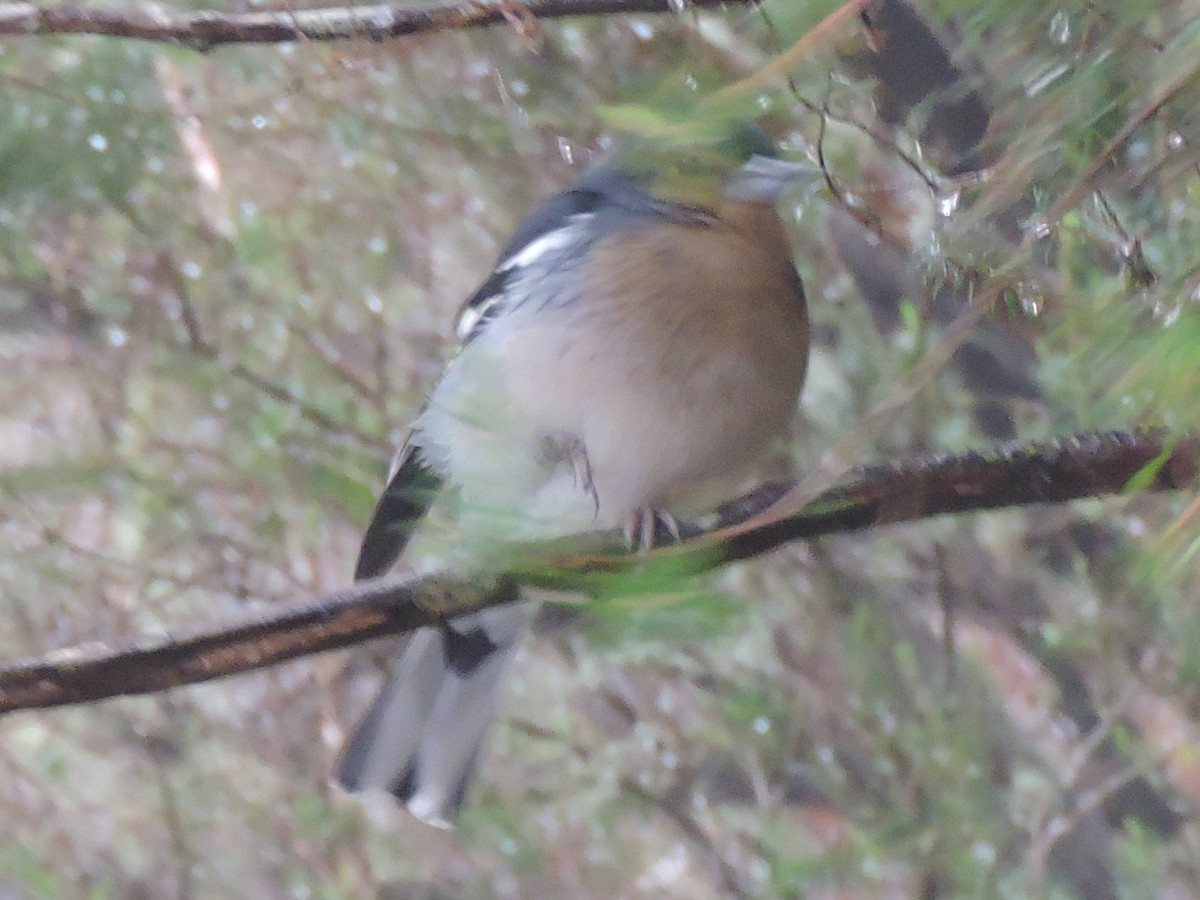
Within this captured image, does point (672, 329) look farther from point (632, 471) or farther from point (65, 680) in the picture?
point (65, 680)

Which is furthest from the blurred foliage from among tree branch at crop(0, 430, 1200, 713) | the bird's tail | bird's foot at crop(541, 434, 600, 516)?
tree branch at crop(0, 430, 1200, 713)

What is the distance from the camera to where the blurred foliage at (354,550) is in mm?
1097

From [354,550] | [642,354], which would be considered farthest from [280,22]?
[354,550]

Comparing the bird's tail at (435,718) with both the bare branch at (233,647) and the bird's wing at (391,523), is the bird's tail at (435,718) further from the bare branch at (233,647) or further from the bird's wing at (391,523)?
the bare branch at (233,647)

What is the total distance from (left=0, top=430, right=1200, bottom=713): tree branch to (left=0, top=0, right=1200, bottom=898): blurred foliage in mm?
374

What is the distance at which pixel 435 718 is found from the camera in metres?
0.99

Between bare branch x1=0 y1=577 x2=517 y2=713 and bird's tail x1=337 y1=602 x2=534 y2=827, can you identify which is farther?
bird's tail x1=337 y1=602 x2=534 y2=827

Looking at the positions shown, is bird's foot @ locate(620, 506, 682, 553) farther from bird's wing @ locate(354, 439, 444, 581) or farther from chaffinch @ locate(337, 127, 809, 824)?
bird's wing @ locate(354, 439, 444, 581)

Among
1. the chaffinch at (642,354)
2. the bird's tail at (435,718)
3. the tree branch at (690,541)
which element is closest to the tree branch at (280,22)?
the chaffinch at (642,354)

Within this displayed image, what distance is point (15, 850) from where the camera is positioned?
1.35 m

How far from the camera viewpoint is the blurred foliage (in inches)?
43.2

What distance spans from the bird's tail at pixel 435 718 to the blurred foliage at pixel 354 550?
0.24 feet

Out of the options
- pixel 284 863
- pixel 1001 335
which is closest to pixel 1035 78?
pixel 1001 335

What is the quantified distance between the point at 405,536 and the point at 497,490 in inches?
10.4
